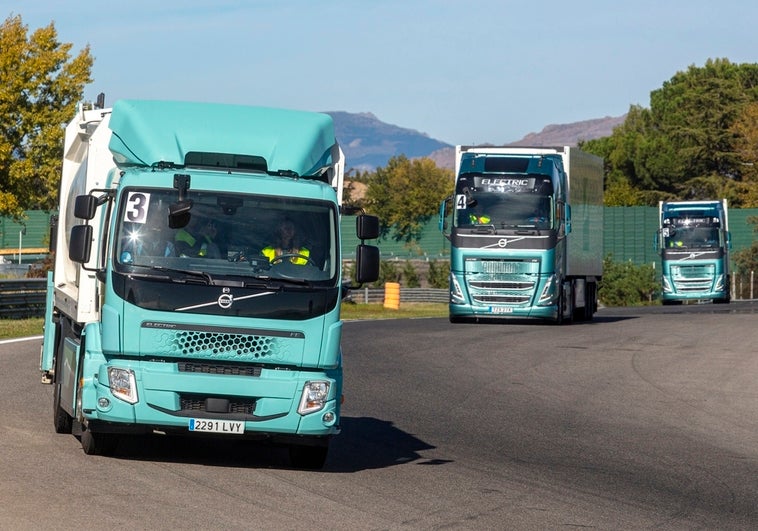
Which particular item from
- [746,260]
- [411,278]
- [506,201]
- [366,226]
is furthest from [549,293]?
[746,260]

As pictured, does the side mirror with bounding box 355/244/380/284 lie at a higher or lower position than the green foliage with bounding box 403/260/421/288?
higher

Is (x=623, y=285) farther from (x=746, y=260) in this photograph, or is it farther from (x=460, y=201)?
(x=460, y=201)

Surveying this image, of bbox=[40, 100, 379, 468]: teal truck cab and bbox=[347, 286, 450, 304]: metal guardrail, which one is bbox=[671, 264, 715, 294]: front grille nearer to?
bbox=[347, 286, 450, 304]: metal guardrail

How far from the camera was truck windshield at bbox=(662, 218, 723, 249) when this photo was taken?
51.4 meters

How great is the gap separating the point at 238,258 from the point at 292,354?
2.85 ft

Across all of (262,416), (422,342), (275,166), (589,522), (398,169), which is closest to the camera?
(589,522)

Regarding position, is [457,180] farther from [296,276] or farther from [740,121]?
[740,121]

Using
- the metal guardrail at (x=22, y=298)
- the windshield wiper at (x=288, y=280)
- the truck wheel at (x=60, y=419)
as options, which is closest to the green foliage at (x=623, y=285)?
the metal guardrail at (x=22, y=298)

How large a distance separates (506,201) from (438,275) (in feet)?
109

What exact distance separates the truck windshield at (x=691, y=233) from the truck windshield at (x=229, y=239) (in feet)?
138

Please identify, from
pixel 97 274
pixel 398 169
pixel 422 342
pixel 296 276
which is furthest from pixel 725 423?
pixel 398 169

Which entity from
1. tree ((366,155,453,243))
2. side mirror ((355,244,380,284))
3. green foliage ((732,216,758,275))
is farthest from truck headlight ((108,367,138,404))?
tree ((366,155,453,243))

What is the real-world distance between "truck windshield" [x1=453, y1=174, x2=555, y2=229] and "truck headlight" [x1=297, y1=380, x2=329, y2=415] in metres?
20.0

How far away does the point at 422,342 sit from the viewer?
88.3 feet
